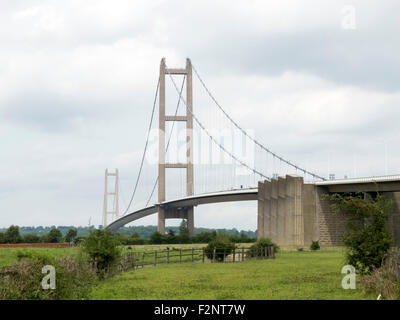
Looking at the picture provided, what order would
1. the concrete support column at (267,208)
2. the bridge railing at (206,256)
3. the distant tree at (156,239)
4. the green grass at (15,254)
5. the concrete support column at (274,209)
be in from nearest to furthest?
the green grass at (15,254) → the bridge railing at (206,256) → the concrete support column at (274,209) → the concrete support column at (267,208) → the distant tree at (156,239)

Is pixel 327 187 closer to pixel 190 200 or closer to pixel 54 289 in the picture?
pixel 190 200

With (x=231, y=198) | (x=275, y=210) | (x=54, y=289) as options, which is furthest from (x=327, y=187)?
(x=54, y=289)

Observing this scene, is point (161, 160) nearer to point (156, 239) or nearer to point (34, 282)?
point (156, 239)

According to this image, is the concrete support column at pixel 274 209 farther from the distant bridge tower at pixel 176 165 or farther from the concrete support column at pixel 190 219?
the concrete support column at pixel 190 219

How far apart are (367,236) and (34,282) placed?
12.3 metres

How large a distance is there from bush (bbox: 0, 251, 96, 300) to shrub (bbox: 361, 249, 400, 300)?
921cm

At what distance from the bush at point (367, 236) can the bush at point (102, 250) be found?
36.8ft

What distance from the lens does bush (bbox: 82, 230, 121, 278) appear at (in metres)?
28.2

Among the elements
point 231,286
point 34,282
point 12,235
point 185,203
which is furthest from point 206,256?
point 185,203

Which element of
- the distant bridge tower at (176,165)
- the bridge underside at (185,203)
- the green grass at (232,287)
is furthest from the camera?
the distant bridge tower at (176,165)

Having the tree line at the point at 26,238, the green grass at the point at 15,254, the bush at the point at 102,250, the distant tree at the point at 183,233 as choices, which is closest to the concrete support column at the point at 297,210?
the distant tree at the point at 183,233

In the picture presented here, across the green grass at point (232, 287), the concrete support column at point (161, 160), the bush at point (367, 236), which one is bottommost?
the green grass at point (232, 287)

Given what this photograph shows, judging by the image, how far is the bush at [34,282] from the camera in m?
16.3

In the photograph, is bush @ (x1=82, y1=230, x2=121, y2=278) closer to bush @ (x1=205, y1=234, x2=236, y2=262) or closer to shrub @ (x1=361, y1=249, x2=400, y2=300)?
shrub @ (x1=361, y1=249, x2=400, y2=300)
